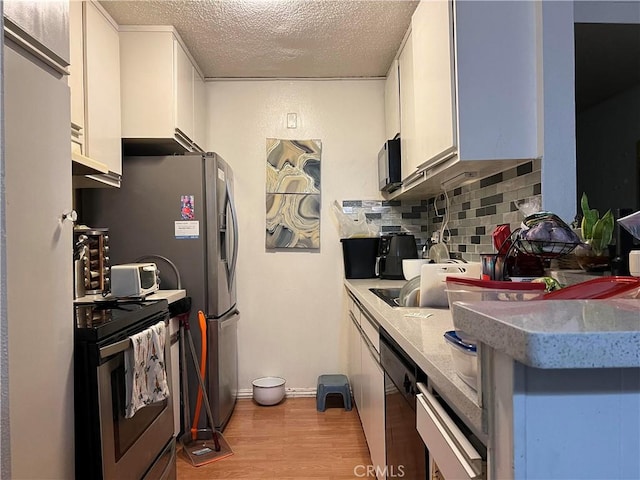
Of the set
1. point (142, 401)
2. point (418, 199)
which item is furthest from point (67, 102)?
point (418, 199)

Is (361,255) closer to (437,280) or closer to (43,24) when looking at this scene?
(437,280)

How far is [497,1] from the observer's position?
61.4 inches

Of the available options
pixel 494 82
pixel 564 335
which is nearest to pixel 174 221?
pixel 494 82

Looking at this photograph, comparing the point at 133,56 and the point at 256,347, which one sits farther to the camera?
the point at 256,347

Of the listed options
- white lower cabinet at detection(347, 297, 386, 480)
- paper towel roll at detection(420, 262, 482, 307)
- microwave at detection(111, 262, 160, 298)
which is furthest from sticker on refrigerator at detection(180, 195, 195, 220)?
paper towel roll at detection(420, 262, 482, 307)

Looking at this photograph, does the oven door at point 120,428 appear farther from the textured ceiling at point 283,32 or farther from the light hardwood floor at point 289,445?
the textured ceiling at point 283,32

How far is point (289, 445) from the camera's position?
252 centimetres

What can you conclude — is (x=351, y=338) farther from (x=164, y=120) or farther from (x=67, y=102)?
(x=67, y=102)

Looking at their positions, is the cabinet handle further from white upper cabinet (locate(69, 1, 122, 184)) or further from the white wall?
the white wall

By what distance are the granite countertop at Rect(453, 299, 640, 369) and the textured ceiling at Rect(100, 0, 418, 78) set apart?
2149 millimetres

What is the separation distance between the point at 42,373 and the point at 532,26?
6.05ft

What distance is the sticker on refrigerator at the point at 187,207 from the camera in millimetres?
2545

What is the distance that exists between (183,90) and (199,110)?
0.38 metres

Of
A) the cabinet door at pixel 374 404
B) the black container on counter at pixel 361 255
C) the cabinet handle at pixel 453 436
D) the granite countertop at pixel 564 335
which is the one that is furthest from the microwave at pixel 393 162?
the granite countertop at pixel 564 335
